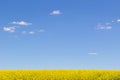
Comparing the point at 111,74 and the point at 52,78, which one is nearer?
the point at 52,78

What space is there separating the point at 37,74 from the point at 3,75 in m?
2.52

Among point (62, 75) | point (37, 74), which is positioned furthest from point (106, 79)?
point (37, 74)

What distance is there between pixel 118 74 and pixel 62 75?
15.6ft

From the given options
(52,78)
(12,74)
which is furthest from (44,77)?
(12,74)

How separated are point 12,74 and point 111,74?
25.2 ft

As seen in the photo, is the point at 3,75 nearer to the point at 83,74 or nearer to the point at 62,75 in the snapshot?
the point at 62,75

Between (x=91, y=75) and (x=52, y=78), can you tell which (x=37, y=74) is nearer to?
(x=52, y=78)

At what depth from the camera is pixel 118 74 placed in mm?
28094

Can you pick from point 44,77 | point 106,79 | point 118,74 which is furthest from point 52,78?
point 118,74

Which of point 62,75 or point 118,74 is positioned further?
point 118,74

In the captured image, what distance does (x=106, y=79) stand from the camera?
86.0 feet

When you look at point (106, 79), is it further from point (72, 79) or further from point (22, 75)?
point (22, 75)

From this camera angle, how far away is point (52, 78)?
83.9ft

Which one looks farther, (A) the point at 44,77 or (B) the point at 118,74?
(B) the point at 118,74
